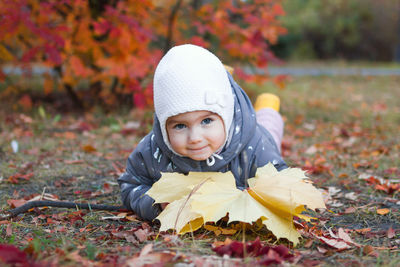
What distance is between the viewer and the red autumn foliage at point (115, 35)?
160 inches

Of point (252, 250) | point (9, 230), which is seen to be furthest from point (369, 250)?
point (9, 230)

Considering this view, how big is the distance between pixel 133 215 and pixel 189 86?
28.2 inches

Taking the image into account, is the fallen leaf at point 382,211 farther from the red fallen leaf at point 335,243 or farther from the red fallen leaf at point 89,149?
the red fallen leaf at point 89,149

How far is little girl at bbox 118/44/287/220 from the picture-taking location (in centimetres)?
183

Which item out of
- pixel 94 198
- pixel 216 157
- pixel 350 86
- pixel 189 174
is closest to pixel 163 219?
pixel 189 174

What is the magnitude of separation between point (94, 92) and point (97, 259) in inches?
155

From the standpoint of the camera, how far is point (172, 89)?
6.02ft

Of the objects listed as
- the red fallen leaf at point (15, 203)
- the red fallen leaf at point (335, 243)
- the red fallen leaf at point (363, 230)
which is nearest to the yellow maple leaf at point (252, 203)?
the red fallen leaf at point (335, 243)

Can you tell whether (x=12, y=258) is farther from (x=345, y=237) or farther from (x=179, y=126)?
(x=345, y=237)

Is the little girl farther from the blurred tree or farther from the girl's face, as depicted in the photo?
the blurred tree

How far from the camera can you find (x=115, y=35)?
161 inches

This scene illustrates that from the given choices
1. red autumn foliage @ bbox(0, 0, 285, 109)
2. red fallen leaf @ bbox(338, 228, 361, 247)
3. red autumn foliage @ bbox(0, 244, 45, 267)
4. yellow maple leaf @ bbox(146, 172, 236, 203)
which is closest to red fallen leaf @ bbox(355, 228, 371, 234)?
red fallen leaf @ bbox(338, 228, 361, 247)

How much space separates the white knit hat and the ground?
1.65 feet

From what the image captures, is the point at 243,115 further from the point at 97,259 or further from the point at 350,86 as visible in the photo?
the point at 350,86
